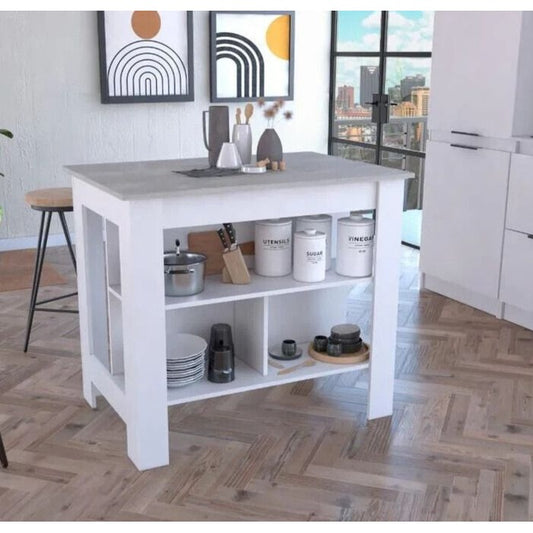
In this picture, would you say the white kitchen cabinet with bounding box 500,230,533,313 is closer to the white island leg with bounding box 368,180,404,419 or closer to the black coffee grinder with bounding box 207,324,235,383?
the white island leg with bounding box 368,180,404,419

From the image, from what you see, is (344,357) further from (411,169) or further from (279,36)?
(279,36)

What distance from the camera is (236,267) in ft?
9.71

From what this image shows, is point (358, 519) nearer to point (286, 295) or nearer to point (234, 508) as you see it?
point (234, 508)

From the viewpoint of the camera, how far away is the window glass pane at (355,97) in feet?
20.9

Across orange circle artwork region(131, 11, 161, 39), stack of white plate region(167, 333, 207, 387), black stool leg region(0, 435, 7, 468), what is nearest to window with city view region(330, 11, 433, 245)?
orange circle artwork region(131, 11, 161, 39)

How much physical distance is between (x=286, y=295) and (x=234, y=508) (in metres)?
1.04

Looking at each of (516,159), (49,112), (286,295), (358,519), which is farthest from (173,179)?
(49,112)

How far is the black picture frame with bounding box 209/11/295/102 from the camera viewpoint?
620 centimetres

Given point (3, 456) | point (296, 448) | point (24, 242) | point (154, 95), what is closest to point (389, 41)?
point (154, 95)

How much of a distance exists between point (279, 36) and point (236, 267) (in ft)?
13.0

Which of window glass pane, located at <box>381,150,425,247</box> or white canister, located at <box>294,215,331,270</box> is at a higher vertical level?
white canister, located at <box>294,215,331,270</box>

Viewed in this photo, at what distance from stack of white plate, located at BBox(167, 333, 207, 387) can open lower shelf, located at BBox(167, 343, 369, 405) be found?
0.03m

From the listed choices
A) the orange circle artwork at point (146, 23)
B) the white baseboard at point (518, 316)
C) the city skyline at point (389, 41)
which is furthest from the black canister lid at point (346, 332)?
the orange circle artwork at point (146, 23)

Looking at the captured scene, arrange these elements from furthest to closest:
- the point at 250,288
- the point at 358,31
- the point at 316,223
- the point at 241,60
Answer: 1. the point at 358,31
2. the point at 241,60
3. the point at 316,223
4. the point at 250,288
